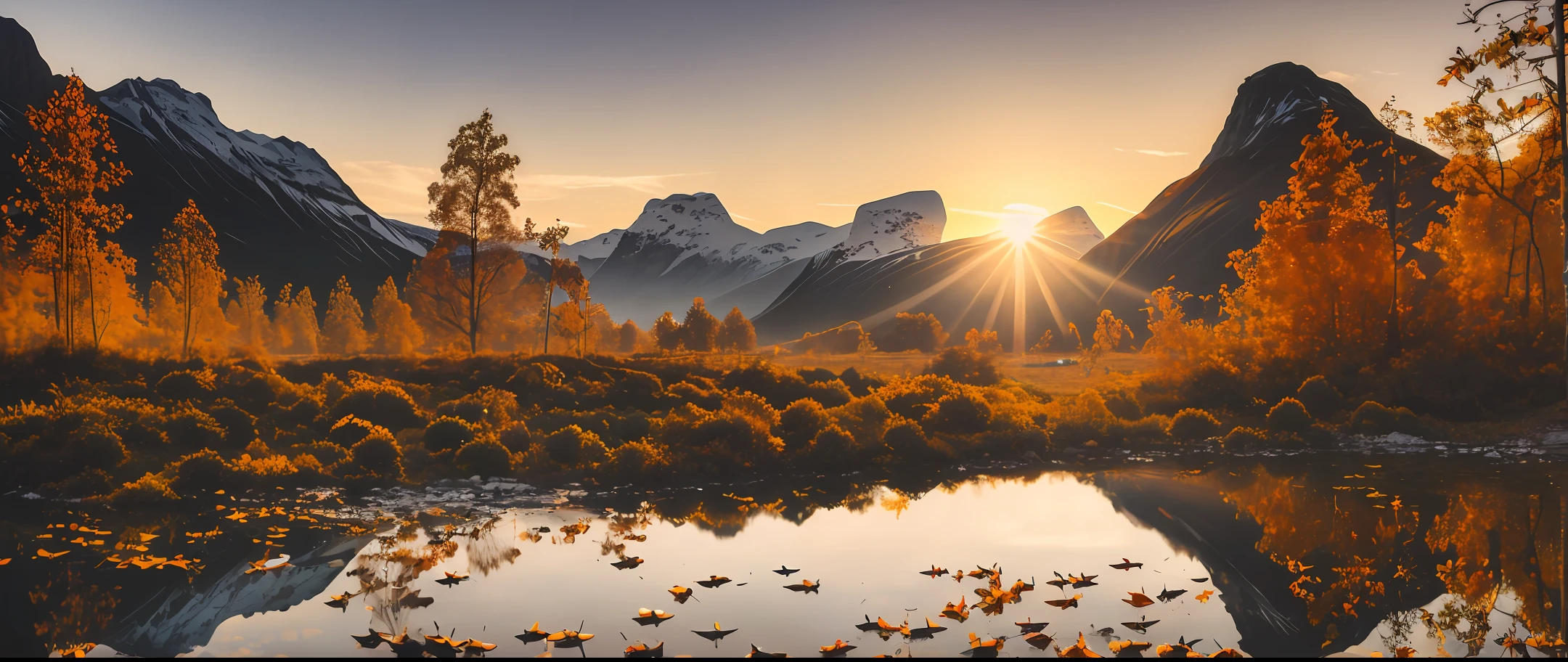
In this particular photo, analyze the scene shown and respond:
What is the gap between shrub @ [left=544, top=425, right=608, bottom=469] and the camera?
2378 cm

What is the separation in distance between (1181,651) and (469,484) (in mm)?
17720

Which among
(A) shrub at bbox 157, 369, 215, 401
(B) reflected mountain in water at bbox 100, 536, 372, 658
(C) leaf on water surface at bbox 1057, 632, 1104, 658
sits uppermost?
(A) shrub at bbox 157, 369, 215, 401

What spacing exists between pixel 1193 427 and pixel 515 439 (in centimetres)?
2504

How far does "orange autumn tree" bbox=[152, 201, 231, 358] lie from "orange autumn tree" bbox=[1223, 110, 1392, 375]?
47.9m

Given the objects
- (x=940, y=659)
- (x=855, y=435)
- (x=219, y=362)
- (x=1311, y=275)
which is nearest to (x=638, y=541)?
(x=940, y=659)

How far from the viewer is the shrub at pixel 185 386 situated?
1090 inches

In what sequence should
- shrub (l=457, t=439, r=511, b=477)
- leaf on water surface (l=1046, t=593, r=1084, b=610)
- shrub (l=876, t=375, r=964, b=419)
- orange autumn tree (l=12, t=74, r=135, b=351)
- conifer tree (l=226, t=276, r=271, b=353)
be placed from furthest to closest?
conifer tree (l=226, t=276, r=271, b=353), shrub (l=876, t=375, r=964, b=419), orange autumn tree (l=12, t=74, r=135, b=351), shrub (l=457, t=439, r=511, b=477), leaf on water surface (l=1046, t=593, r=1084, b=610)

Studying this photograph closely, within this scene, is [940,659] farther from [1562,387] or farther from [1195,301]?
[1195,301]

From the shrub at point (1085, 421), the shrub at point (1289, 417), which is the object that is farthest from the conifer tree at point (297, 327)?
the shrub at point (1289, 417)

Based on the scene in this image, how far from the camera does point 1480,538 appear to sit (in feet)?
48.8

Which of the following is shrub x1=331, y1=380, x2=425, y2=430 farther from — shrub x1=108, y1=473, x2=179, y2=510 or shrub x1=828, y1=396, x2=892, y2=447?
shrub x1=828, y1=396, x2=892, y2=447

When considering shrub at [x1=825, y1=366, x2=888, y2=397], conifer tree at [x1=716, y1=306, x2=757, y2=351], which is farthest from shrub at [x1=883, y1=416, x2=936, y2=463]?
conifer tree at [x1=716, y1=306, x2=757, y2=351]

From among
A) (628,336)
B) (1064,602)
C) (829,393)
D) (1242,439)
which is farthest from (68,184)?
(628,336)

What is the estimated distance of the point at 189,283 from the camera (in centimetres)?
5231
